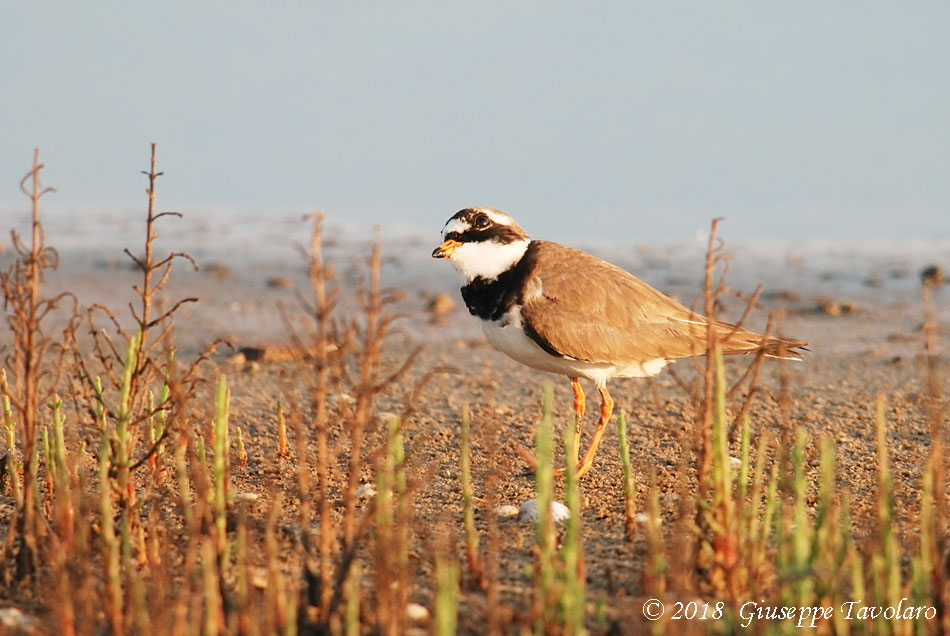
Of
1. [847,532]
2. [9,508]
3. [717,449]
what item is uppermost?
[717,449]

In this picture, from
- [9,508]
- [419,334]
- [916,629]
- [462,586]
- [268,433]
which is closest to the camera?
[916,629]

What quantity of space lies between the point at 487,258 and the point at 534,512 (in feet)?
6.14

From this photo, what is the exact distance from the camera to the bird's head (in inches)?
230

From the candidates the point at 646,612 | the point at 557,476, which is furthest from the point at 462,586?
the point at 557,476

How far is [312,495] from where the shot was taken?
4.56 metres

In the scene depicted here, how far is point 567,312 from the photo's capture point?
5555 mm

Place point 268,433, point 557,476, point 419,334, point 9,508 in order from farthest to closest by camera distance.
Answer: point 419,334
point 268,433
point 557,476
point 9,508

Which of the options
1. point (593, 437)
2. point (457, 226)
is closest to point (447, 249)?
point (457, 226)

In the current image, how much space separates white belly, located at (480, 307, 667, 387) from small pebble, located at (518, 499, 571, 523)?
48.9 inches

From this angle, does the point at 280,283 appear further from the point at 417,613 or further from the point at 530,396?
the point at 417,613

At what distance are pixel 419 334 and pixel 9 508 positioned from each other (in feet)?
18.2

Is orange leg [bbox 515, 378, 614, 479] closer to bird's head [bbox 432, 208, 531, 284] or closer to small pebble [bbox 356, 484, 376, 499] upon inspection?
small pebble [bbox 356, 484, 376, 499]

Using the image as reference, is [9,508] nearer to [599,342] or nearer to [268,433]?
[268,433]

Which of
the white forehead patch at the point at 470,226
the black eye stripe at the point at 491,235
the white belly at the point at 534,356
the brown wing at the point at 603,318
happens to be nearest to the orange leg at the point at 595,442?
the white belly at the point at 534,356
